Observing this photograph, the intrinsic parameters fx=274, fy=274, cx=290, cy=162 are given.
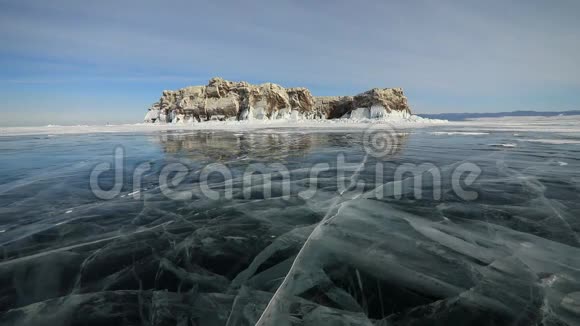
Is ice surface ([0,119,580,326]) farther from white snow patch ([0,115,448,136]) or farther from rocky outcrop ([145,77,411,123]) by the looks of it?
rocky outcrop ([145,77,411,123])

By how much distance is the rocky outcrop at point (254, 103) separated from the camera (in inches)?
2060

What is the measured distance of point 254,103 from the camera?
5312cm

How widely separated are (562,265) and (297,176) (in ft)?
14.8

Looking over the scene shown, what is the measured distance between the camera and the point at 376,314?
6.49 feet

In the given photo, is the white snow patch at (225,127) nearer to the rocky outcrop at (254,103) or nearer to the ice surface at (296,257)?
the rocky outcrop at (254,103)

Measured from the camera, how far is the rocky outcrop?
52312 millimetres

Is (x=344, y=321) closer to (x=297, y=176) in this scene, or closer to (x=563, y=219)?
(x=563, y=219)

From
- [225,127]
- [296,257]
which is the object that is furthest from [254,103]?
[296,257]

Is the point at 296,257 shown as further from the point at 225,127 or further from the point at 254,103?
the point at 254,103

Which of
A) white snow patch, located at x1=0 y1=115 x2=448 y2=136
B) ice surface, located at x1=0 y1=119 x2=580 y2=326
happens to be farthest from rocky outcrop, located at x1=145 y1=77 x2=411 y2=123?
ice surface, located at x1=0 y1=119 x2=580 y2=326

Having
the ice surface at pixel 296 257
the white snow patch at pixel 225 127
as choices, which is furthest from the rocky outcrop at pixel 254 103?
the ice surface at pixel 296 257

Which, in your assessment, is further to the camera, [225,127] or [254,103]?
[254,103]

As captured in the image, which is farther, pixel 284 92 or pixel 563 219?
pixel 284 92

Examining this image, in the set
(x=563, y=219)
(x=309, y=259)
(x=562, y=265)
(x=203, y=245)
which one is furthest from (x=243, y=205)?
(x=563, y=219)
